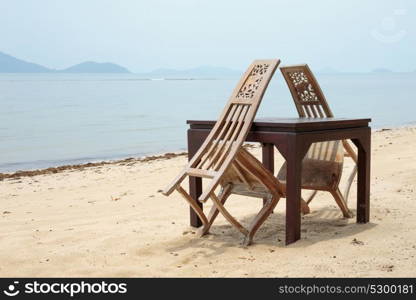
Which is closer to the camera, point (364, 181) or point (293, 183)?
point (293, 183)

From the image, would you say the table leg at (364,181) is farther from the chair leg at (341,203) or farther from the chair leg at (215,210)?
the chair leg at (215,210)

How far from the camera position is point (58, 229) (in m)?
5.34

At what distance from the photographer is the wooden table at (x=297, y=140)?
4223 millimetres

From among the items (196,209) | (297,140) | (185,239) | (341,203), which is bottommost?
(185,239)

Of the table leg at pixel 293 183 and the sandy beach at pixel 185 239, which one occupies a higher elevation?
the table leg at pixel 293 183

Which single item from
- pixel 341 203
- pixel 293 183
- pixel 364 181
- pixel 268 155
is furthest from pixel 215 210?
pixel 364 181

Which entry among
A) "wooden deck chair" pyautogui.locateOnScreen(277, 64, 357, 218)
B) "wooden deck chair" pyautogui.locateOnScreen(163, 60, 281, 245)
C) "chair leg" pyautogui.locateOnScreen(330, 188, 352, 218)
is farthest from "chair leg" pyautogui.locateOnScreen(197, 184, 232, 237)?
"chair leg" pyautogui.locateOnScreen(330, 188, 352, 218)

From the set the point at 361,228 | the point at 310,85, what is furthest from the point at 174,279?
the point at 310,85

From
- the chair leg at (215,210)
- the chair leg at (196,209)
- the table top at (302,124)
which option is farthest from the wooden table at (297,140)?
the chair leg at (196,209)

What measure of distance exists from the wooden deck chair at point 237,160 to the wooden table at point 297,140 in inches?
6.5

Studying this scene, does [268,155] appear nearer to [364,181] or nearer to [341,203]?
[341,203]

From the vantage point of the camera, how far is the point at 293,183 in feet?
14.0

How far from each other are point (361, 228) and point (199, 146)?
1.58m

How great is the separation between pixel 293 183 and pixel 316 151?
1.12 meters
